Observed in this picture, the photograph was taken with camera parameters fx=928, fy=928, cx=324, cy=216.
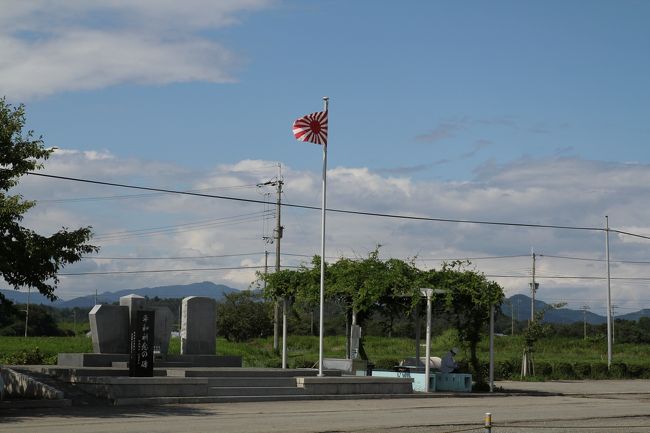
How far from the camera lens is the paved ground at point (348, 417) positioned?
19844mm

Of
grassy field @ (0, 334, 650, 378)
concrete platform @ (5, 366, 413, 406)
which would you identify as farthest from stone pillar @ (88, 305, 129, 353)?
grassy field @ (0, 334, 650, 378)

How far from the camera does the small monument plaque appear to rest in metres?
27.2

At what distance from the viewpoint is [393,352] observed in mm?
69438

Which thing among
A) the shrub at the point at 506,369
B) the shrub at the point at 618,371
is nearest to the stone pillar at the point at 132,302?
the shrub at the point at 506,369

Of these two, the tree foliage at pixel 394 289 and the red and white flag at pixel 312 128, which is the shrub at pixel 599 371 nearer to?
the tree foliage at pixel 394 289

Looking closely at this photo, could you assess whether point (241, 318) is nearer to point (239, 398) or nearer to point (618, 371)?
point (618, 371)

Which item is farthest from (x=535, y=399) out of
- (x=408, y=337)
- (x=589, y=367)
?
(x=408, y=337)

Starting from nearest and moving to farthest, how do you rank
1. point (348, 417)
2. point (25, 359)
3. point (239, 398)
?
point (348, 417)
point (239, 398)
point (25, 359)

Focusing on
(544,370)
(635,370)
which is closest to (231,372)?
(544,370)

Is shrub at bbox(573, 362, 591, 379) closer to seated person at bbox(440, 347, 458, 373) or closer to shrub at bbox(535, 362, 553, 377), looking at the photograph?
shrub at bbox(535, 362, 553, 377)

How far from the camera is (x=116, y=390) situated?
82.5 ft

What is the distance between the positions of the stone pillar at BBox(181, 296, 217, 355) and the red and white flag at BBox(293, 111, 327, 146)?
7.79 m

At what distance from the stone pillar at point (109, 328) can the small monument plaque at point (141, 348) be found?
5094 millimetres

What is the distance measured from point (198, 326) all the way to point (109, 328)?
11.9ft
